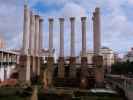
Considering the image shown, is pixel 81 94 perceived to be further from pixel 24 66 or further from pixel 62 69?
pixel 62 69

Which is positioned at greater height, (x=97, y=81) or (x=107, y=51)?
(x=107, y=51)

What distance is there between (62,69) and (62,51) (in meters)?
3.64

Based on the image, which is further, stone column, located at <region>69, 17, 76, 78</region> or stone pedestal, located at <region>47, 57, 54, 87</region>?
stone column, located at <region>69, 17, 76, 78</region>

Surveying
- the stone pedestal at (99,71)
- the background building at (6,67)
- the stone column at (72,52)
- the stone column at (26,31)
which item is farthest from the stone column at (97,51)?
the background building at (6,67)

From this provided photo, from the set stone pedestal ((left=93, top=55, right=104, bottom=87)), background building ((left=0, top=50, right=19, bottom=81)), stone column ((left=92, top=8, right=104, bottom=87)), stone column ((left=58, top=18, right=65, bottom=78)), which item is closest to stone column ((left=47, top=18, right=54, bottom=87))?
stone column ((left=58, top=18, right=65, bottom=78))

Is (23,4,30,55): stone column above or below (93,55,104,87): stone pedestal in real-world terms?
above

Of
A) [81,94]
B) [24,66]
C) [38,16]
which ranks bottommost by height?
[81,94]

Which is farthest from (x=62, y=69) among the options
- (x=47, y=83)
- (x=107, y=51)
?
(x=107, y=51)

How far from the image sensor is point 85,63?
44.4m

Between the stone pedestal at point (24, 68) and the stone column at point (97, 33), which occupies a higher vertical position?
the stone column at point (97, 33)

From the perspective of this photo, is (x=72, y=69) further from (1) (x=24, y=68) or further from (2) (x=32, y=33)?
(1) (x=24, y=68)

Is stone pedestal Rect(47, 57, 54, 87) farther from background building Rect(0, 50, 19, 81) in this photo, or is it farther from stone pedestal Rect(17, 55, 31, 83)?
background building Rect(0, 50, 19, 81)

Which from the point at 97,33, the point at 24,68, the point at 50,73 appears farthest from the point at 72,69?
the point at 24,68

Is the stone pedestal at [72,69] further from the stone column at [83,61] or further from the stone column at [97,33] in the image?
the stone column at [97,33]
